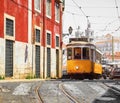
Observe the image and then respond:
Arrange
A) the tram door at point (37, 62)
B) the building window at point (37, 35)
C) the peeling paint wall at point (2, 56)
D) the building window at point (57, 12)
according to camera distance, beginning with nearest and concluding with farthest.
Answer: the peeling paint wall at point (2, 56)
the building window at point (37, 35)
the tram door at point (37, 62)
the building window at point (57, 12)

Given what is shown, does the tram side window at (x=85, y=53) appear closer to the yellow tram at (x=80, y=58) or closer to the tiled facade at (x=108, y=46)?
the yellow tram at (x=80, y=58)

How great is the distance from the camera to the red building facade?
97.4ft

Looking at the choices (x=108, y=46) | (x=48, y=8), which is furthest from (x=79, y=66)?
(x=108, y=46)

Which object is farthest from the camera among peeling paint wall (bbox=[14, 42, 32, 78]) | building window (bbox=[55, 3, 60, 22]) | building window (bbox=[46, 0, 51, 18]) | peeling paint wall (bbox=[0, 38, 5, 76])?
building window (bbox=[55, 3, 60, 22])

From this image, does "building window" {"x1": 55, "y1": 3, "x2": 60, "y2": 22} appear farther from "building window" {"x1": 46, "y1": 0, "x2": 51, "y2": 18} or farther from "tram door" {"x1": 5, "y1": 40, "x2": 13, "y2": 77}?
"tram door" {"x1": 5, "y1": 40, "x2": 13, "y2": 77}

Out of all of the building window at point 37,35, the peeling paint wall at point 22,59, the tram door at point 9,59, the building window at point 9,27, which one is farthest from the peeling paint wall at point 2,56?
the building window at point 37,35

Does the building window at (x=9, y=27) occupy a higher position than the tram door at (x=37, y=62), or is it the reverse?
the building window at (x=9, y=27)

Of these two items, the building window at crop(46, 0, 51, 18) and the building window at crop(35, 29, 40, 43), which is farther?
the building window at crop(46, 0, 51, 18)

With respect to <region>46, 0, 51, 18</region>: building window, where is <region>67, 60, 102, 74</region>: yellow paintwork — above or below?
below

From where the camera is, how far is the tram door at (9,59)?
1171 inches

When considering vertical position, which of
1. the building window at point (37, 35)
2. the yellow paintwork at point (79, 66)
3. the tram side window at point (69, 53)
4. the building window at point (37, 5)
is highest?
the building window at point (37, 5)

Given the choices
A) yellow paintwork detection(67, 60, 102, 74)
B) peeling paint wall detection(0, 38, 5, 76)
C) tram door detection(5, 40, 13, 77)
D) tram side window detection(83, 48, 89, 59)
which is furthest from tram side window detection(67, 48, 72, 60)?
peeling paint wall detection(0, 38, 5, 76)

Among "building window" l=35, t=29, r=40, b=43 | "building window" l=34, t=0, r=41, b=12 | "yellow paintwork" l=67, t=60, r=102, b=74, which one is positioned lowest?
"yellow paintwork" l=67, t=60, r=102, b=74

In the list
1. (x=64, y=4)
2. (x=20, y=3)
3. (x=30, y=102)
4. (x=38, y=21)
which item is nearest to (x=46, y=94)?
(x=30, y=102)
